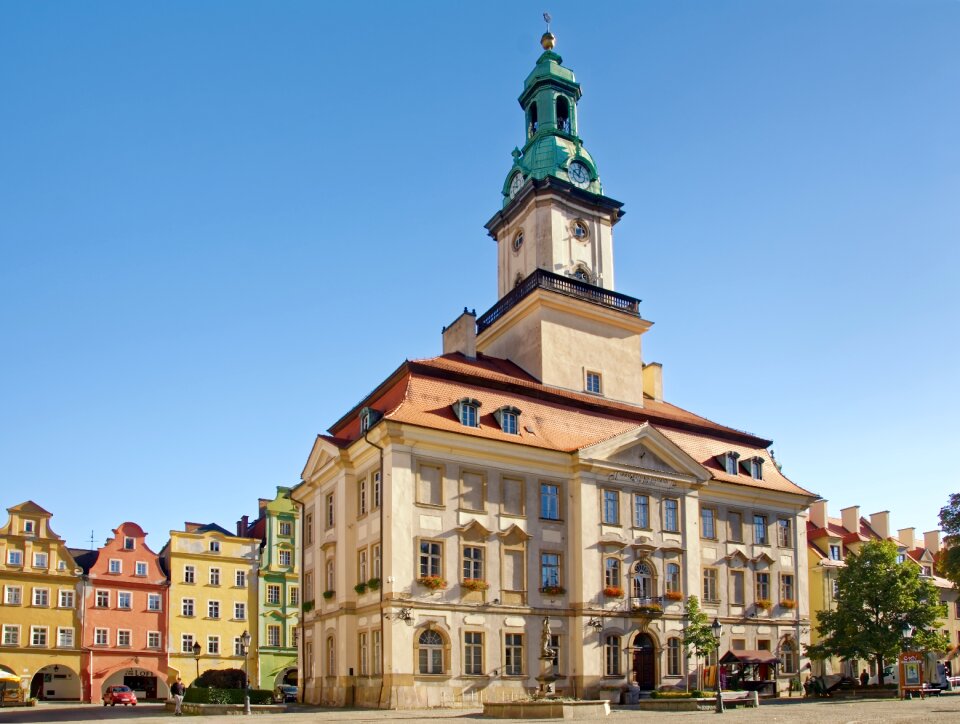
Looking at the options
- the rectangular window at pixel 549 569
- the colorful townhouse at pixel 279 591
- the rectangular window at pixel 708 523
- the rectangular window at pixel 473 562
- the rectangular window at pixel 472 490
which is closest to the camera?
the rectangular window at pixel 473 562

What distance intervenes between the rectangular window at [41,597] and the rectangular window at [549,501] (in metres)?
35.9

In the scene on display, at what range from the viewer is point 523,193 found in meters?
52.9

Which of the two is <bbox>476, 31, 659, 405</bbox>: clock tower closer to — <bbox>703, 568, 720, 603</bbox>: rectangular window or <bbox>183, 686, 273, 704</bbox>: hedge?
<bbox>703, 568, 720, 603</bbox>: rectangular window

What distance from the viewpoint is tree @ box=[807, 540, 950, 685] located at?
44.1 metres

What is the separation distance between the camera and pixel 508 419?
41531mm

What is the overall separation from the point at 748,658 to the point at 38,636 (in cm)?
4150

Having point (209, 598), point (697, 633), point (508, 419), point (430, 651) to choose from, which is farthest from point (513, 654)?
point (209, 598)

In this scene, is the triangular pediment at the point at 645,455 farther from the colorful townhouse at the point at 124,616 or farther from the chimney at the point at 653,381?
the colorful townhouse at the point at 124,616

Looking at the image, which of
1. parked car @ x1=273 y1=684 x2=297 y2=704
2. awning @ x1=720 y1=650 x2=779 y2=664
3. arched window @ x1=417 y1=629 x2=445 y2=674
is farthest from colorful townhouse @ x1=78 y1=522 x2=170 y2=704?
awning @ x1=720 y1=650 x2=779 y2=664

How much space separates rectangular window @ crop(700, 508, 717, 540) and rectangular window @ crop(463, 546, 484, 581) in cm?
1212

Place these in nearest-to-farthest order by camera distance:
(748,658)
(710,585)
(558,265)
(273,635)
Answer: (748,658)
(710,585)
(558,265)
(273,635)

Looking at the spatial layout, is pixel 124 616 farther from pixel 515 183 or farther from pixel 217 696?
pixel 515 183

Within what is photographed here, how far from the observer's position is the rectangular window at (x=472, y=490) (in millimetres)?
39062

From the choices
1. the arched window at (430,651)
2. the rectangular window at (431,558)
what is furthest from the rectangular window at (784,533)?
the arched window at (430,651)
